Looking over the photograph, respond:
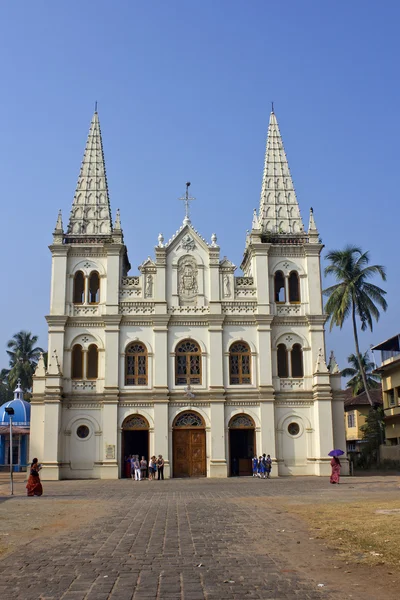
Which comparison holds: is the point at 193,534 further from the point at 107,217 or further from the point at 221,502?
the point at 107,217

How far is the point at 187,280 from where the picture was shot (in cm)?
4044

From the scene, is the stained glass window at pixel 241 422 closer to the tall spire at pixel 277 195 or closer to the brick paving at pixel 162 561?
the tall spire at pixel 277 195

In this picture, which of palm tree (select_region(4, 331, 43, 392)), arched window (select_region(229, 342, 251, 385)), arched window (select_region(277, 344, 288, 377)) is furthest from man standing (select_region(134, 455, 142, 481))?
palm tree (select_region(4, 331, 43, 392))

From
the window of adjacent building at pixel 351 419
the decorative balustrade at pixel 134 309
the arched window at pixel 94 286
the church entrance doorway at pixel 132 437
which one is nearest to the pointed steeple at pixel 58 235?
the arched window at pixel 94 286

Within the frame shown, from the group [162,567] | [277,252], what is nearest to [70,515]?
[162,567]

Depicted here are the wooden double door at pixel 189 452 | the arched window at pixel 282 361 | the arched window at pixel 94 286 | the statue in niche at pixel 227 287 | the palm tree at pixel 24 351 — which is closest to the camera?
the wooden double door at pixel 189 452

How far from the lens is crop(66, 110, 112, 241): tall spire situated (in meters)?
41.6

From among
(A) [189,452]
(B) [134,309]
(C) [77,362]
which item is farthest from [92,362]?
(A) [189,452]

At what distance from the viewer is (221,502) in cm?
2111

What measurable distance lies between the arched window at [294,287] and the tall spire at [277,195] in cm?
296

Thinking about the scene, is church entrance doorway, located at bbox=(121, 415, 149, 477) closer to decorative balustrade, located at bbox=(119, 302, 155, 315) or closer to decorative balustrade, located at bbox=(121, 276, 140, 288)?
decorative balustrade, located at bbox=(119, 302, 155, 315)

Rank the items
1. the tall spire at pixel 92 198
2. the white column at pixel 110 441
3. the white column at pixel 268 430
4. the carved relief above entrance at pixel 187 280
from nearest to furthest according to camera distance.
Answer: the white column at pixel 110 441
the white column at pixel 268 430
the carved relief above entrance at pixel 187 280
the tall spire at pixel 92 198

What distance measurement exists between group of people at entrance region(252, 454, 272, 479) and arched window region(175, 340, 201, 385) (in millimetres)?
5733

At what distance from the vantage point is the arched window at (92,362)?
129 ft
